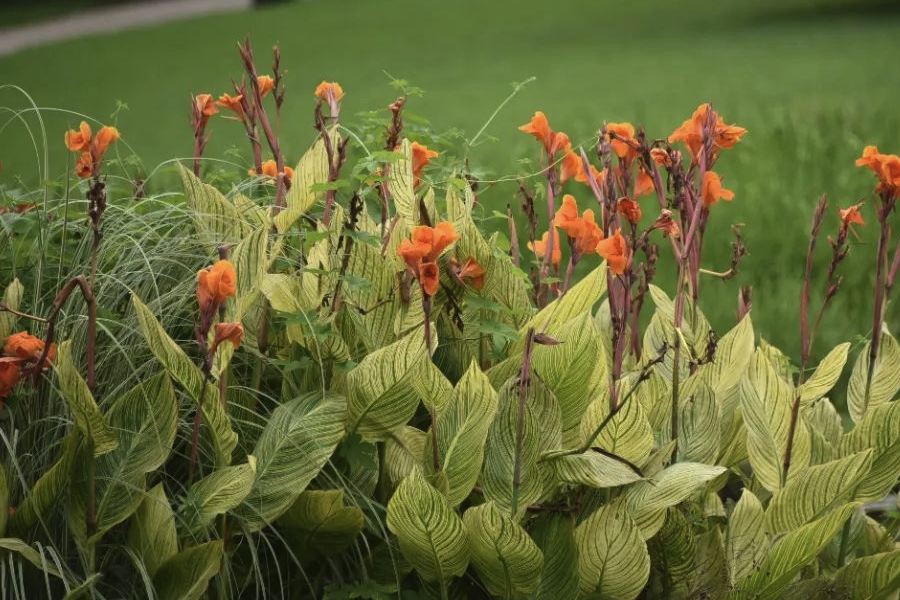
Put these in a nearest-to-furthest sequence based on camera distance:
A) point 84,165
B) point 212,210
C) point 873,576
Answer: point 873,576 < point 212,210 < point 84,165

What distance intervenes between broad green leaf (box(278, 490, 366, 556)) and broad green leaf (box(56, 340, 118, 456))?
1.11 feet

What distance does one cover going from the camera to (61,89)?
40.3 ft

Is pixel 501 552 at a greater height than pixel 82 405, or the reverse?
pixel 82 405

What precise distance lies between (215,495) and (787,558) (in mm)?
999

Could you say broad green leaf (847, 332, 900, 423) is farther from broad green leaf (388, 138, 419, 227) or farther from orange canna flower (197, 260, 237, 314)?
orange canna flower (197, 260, 237, 314)

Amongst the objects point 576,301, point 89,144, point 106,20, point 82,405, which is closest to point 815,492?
point 576,301

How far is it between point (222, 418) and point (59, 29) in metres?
18.6

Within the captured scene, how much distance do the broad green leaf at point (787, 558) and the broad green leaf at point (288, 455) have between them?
78 centimetres

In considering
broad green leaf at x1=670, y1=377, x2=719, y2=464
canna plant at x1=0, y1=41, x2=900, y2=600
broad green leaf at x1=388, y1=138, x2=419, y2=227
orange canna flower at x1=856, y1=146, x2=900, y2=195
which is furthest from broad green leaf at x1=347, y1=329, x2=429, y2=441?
orange canna flower at x1=856, y1=146, x2=900, y2=195

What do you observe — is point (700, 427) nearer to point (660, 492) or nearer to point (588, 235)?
point (660, 492)

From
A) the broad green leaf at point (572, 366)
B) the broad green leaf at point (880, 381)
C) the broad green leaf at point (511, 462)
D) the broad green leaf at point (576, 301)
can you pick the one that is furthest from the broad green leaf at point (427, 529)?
the broad green leaf at point (880, 381)

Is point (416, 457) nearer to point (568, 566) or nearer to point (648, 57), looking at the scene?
point (568, 566)

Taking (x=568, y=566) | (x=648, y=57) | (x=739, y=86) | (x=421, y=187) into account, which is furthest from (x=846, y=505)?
(x=648, y=57)

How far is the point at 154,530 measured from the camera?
73.4 inches
